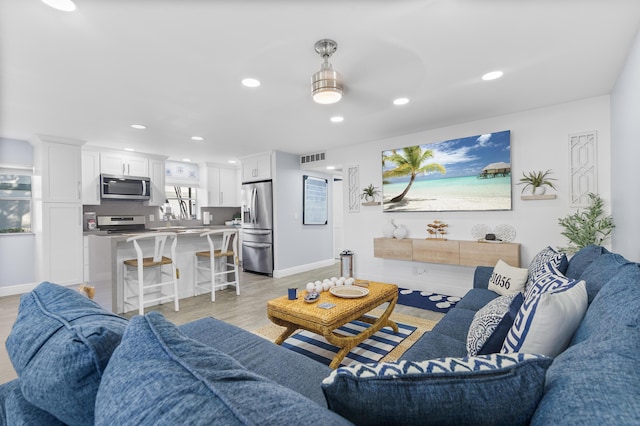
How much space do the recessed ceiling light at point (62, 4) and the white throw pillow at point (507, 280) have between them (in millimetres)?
3548

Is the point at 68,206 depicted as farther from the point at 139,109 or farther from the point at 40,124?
the point at 139,109

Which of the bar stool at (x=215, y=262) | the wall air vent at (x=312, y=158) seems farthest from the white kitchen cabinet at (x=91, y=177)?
the wall air vent at (x=312, y=158)

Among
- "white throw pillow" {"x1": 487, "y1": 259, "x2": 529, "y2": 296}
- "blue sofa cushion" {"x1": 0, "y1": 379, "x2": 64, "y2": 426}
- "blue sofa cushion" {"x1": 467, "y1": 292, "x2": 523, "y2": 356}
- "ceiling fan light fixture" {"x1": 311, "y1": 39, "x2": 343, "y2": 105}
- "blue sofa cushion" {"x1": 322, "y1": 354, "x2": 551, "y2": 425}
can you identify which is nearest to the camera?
"blue sofa cushion" {"x1": 322, "y1": 354, "x2": 551, "y2": 425}

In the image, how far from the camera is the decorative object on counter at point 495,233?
12.1 ft

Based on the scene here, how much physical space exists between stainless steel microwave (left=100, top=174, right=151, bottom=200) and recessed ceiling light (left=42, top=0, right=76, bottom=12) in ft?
13.8

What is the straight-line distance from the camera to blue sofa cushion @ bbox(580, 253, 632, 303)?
1344mm

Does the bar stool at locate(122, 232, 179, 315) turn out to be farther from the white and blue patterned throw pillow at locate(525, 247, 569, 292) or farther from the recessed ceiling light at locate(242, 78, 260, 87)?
the white and blue patterned throw pillow at locate(525, 247, 569, 292)

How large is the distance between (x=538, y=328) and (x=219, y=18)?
2269mm

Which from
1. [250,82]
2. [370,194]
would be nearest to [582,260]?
[250,82]

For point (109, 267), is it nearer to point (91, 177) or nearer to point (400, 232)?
point (91, 177)

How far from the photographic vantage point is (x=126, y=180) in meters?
5.44

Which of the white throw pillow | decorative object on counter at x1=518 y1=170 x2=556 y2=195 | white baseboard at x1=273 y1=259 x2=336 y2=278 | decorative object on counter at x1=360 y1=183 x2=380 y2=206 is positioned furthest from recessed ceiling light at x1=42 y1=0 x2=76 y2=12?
white baseboard at x1=273 y1=259 x2=336 y2=278

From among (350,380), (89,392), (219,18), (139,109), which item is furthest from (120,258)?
(350,380)

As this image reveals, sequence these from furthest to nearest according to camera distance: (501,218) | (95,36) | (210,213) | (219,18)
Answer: (210,213), (501,218), (95,36), (219,18)
